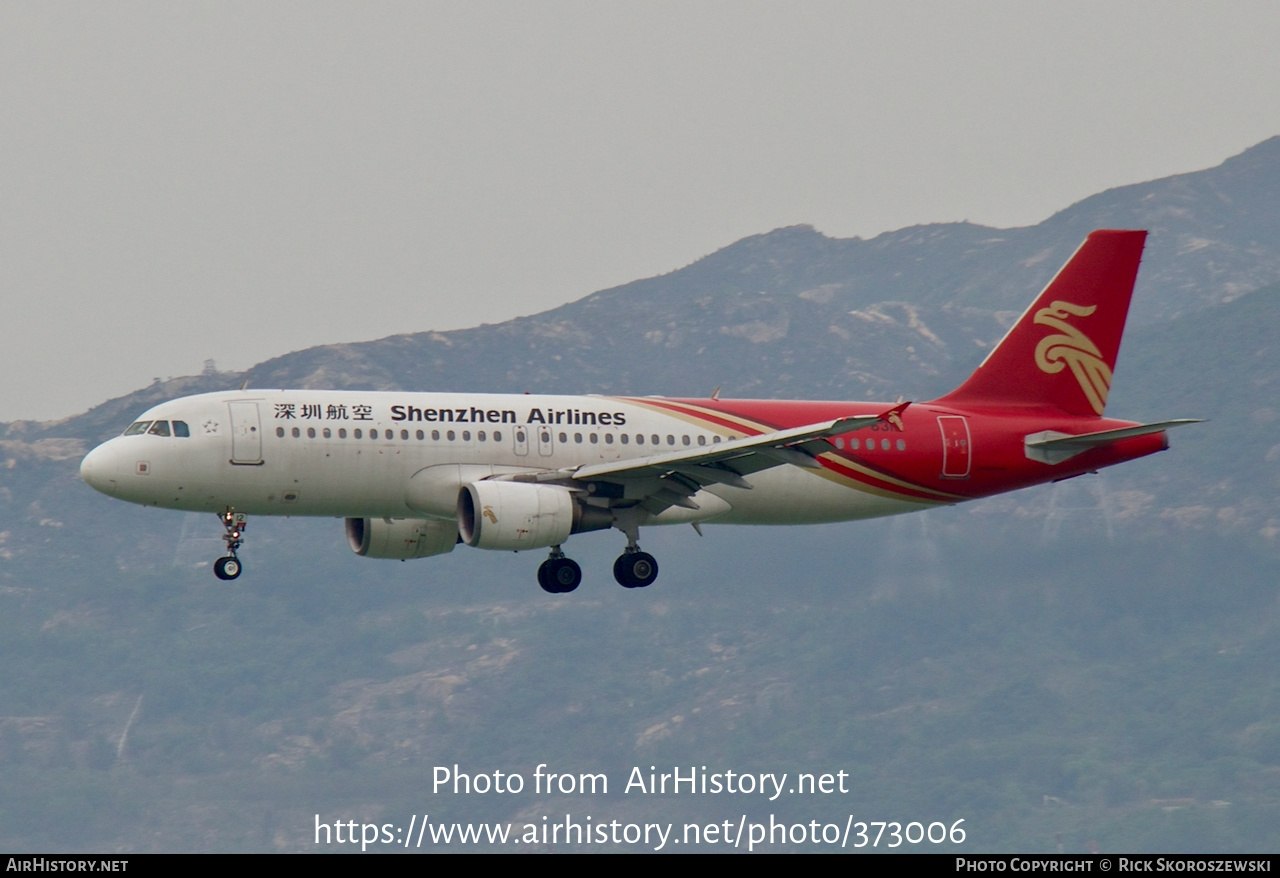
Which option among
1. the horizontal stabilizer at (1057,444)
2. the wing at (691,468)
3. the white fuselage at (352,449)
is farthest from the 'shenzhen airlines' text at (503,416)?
the horizontal stabilizer at (1057,444)

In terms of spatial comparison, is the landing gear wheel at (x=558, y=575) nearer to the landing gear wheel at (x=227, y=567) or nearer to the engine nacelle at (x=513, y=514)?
the engine nacelle at (x=513, y=514)

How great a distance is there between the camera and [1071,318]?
60188 millimetres

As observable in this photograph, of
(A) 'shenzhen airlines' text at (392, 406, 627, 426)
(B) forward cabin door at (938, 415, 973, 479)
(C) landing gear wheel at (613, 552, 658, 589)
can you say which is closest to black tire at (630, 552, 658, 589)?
(C) landing gear wheel at (613, 552, 658, 589)

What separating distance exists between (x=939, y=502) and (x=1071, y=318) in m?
8.06

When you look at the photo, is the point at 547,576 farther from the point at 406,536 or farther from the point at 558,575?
the point at 406,536

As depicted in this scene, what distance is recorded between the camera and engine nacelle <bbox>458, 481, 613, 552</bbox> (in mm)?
49656

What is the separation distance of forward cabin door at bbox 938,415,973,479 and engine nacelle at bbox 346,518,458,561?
14.7 m

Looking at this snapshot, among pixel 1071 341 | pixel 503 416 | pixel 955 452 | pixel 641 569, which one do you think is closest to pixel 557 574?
pixel 641 569

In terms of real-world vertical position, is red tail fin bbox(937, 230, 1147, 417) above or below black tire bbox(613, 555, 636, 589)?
above

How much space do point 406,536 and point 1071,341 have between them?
21.8 m

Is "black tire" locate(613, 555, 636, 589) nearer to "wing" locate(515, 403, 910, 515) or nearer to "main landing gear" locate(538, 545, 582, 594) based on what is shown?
"main landing gear" locate(538, 545, 582, 594)

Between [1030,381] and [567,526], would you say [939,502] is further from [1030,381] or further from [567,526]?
[567,526]

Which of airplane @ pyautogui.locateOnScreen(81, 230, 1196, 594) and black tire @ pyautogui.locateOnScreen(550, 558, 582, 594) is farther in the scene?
black tire @ pyautogui.locateOnScreen(550, 558, 582, 594)

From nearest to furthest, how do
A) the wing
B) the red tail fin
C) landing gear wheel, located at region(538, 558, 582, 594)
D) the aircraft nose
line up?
the wing < the aircraft nose < landing gear wheel, located at region(538, 558, 582, 594) < the red tail fin
